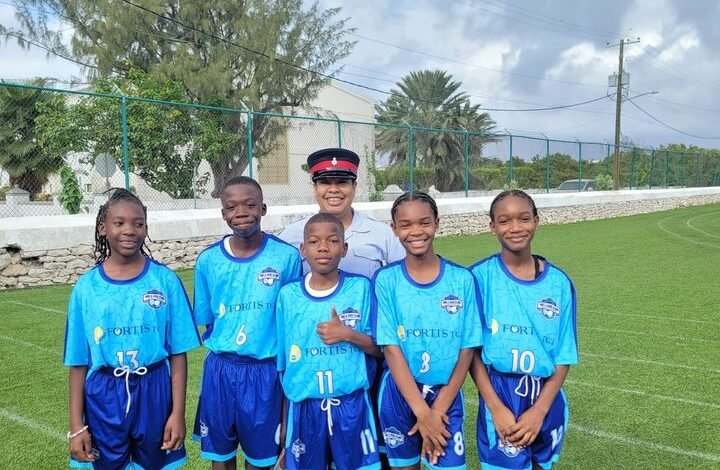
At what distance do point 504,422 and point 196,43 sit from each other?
2631 centimetres

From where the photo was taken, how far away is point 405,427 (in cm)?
250

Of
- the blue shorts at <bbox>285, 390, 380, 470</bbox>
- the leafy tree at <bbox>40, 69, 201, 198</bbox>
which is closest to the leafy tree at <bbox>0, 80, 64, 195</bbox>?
the leafy tree at <bbox>40, 69, 201, 198</bbox>

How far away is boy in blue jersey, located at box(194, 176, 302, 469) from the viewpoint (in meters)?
2.65

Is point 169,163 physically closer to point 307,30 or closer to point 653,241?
point 653,241

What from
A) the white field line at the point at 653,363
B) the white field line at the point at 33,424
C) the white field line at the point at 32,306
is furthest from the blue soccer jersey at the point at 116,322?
the white field line at the point at 32,306

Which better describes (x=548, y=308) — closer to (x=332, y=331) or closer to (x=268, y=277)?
(x=332, y=331)

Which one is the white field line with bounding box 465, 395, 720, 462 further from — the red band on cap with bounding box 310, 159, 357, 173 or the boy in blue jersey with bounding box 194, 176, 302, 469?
the red band on cap with bounding box 310, 159, 357, 173

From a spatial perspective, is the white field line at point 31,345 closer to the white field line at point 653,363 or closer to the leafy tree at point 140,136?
the white field line at point 653,363

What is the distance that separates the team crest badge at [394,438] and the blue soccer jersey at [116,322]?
0.99 metres

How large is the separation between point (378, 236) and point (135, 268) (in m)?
1.08

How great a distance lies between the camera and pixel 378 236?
291cm

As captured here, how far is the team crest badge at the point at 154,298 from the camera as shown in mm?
2543

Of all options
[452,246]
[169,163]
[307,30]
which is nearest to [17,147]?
[169,163]

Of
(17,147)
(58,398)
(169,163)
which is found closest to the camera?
(58,398)
